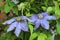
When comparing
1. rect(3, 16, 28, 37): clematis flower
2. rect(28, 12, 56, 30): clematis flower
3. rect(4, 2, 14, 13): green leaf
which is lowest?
rect(3, 16, 28, 37): clematis flower

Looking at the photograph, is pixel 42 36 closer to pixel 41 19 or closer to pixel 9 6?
pixel 41 19

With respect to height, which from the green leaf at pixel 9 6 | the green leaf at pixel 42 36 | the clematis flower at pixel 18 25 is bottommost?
the green leaf at pixel 42 36

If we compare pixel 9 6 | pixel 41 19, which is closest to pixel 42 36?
pixel 41 19

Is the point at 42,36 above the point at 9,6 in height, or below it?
below

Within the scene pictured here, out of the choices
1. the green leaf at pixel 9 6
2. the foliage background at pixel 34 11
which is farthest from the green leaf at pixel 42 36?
the green leaf at pixel 9 6

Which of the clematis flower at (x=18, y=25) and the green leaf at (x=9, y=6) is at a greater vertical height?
the green leaf at (x=9, y=6)

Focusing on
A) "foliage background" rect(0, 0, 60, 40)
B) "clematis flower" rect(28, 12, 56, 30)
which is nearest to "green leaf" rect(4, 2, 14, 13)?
"foliage background" rect(0, 0, 60, 40)

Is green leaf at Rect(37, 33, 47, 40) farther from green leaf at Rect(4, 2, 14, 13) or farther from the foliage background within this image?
green leaf at Rect(4, 2, 14, 13)

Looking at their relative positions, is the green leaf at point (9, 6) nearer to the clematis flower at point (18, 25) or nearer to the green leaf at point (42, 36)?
→ the clematis flower at point (18, 25)

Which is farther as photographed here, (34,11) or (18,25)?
(34,11)
